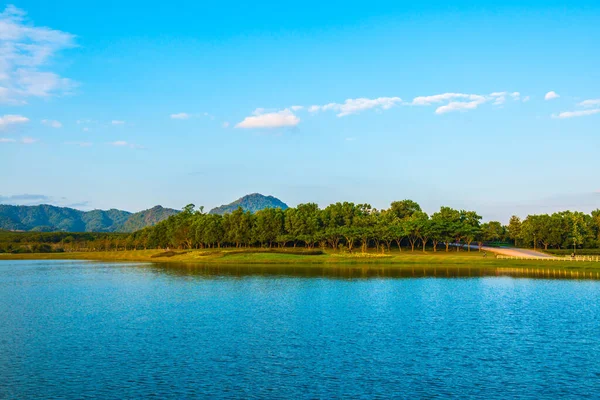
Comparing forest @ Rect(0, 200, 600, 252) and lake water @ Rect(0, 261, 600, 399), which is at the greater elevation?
forest @ Rect(0, 200, 600, 252)

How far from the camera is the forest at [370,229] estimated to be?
143m

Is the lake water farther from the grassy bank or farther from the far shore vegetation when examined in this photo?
the grassy bank

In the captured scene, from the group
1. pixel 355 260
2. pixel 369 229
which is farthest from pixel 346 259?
pixel 369 229

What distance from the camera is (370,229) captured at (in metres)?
142

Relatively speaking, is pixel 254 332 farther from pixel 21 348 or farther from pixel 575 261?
pixel 575 261

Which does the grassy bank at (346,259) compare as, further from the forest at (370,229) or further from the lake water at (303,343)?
the lake water at (303,343)

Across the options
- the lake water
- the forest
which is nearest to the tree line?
the forest

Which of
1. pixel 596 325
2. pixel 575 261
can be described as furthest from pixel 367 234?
pixel 596 325

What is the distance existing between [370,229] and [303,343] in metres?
108

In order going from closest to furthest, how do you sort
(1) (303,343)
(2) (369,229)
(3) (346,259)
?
1. (1) (303,343)
2. (3) (346,259)
3. (2) (369,229)

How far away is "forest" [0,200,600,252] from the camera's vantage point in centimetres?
14275

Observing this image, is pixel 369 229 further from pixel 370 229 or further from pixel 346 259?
pixel 346 259

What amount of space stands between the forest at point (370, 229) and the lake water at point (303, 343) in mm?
75392

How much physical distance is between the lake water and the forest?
75.4m
